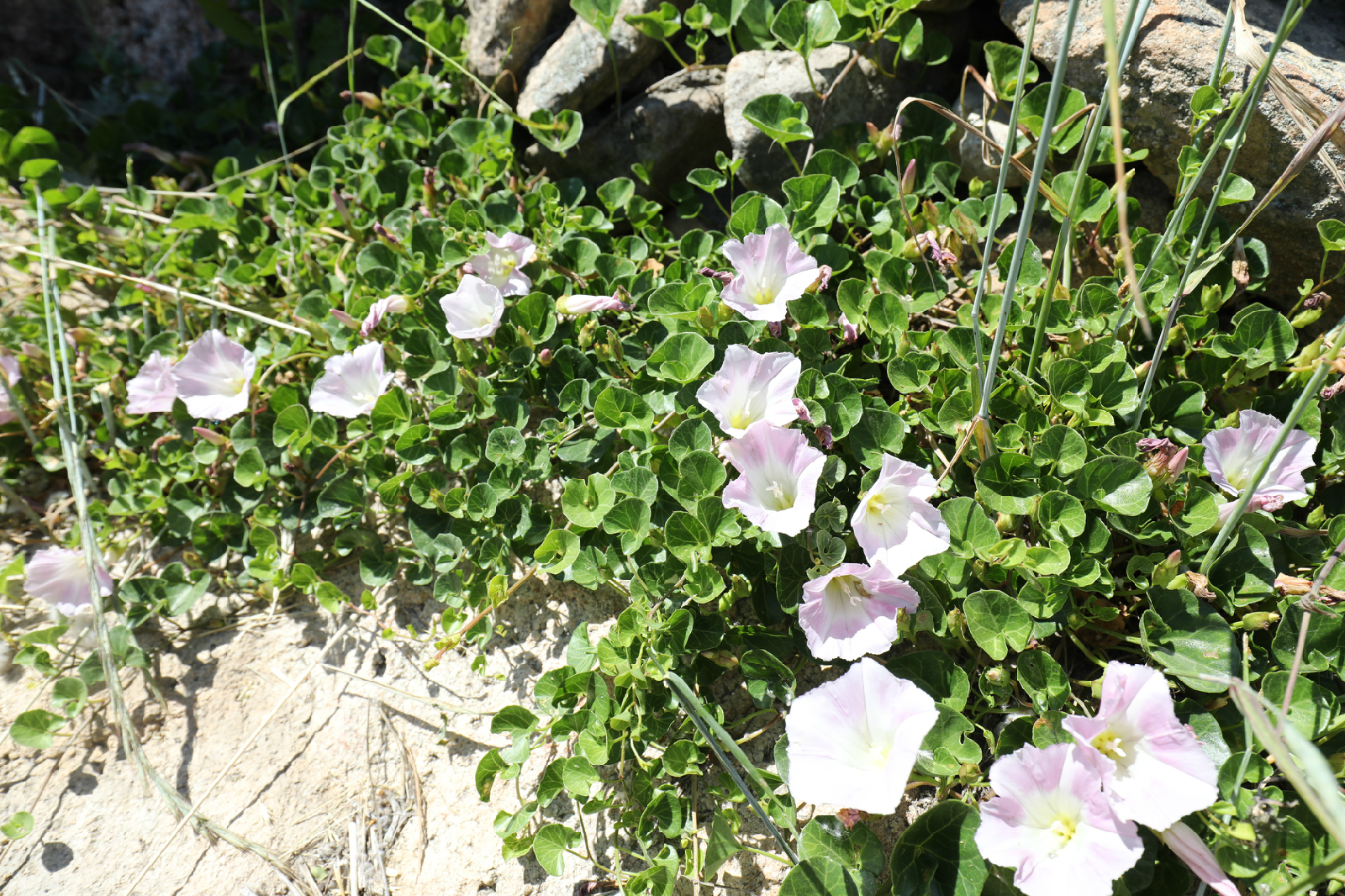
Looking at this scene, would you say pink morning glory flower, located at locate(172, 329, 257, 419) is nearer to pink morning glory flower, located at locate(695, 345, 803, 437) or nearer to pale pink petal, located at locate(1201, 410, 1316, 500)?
pink morning glory flower, located at locate(695, 345, 803, 437)

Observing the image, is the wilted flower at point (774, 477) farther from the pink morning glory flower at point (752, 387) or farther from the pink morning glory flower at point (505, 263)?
the pink morning glory flower at point (505, 263)

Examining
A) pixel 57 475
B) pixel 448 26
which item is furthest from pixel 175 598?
pixel 448 26

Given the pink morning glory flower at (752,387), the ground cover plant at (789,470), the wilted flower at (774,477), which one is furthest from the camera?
the pink morning glory flower at (752,387)

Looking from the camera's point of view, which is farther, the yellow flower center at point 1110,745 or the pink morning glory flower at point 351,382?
the pink morning glory flower at point 351,382

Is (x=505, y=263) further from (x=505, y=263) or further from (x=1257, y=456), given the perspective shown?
(x=1257, y=456)

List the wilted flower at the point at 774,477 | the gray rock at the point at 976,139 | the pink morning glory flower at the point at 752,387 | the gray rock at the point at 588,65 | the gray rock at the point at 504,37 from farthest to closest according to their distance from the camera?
the gray rock at the point at 504,37, the gray rock at the point at 588,65, the gray rock at the point at 976,139, the pink morning glory flower at the point at 752,387, the wilted flower at the point at 774,477

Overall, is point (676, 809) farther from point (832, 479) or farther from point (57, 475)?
point (57, 475)

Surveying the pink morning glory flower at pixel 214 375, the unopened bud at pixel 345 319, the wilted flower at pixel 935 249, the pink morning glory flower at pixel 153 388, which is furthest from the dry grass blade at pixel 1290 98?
the pink morning glory flower at pixel 153 388

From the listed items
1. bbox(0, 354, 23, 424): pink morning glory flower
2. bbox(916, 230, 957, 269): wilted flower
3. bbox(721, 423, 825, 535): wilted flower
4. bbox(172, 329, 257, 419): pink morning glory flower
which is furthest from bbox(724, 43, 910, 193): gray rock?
bbox(0, 354, 23, 424): pink morning glory flower
